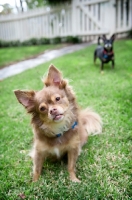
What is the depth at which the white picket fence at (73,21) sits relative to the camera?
10195 mm

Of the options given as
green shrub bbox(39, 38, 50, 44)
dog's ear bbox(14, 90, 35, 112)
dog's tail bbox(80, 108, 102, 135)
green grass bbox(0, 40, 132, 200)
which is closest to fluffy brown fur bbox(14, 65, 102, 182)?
dog's ear bbox(14, 90, 35, 112)

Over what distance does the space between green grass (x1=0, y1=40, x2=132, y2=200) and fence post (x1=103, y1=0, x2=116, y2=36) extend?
5910 mm

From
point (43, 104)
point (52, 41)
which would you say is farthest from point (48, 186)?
point (52, 41)

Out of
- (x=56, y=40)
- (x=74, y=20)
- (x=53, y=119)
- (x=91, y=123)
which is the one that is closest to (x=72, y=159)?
(x=53, y=119)

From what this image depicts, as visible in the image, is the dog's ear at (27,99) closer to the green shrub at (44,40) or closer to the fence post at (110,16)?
the fence post at (110,16)

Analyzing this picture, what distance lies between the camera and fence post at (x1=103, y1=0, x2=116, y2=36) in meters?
10.1

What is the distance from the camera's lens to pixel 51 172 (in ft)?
8.11

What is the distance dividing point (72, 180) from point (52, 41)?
36.1 ft

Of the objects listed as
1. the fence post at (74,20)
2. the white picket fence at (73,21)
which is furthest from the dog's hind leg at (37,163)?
the fence post at (74,20)

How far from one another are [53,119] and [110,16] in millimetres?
9451

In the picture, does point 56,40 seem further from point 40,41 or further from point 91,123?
point 91,123

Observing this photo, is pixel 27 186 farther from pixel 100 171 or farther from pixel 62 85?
pixel 62 85

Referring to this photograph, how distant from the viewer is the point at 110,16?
10.4 meters

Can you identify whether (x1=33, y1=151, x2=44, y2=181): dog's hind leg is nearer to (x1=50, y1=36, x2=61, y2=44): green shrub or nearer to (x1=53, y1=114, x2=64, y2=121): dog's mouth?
(x1=53, y1=114, x2=64, y2=121): dog's mouth
